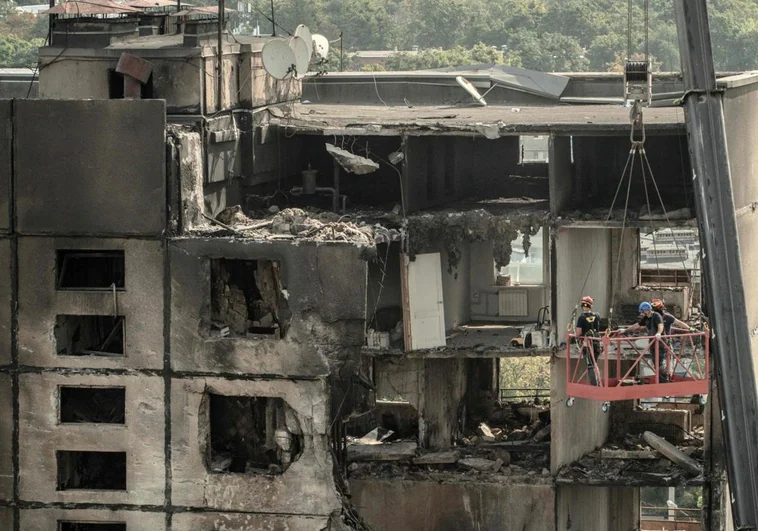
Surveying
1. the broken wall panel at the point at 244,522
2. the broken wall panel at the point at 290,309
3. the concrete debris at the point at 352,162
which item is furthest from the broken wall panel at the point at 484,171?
the broken wall panel at the point at 244,522

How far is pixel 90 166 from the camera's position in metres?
39.9

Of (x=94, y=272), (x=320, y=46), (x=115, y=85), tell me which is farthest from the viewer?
(x=320, y=46)

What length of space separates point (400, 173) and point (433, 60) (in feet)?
267

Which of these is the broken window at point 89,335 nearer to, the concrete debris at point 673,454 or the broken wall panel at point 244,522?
the broken wall panel at point 244,522

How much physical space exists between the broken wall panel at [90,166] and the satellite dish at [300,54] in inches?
292

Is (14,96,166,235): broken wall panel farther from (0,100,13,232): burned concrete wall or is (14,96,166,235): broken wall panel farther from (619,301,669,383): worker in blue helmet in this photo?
(619,301,669,383): worker in blue helmet

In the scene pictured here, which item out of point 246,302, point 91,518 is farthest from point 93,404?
point 246,302

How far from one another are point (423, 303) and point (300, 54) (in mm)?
7140

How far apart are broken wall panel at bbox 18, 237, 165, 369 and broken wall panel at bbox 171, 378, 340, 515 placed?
124 centimetres

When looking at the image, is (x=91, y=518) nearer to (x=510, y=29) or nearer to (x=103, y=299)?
(x=103, y=299)

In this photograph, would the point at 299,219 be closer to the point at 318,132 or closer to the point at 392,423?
the point at 318,132

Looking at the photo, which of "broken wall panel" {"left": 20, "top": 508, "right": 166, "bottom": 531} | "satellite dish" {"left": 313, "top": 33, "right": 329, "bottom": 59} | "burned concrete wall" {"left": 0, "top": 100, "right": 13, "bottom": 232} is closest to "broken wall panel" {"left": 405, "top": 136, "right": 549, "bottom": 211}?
"satellite dish" {"left": 313, "top": 33, "right": 329, "bottom": 59}

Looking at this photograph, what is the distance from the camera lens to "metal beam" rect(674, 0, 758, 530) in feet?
124

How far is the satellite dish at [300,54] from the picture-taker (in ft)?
152
